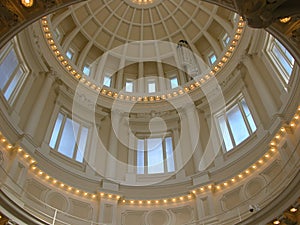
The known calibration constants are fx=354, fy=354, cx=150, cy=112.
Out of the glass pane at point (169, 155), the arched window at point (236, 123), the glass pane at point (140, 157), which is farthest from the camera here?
the glass pane at point (140, 157)

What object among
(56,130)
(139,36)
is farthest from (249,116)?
(139,36)

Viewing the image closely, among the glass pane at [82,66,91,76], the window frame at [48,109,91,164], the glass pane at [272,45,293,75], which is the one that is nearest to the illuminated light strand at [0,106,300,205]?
the window frame at [48,109,91,164]

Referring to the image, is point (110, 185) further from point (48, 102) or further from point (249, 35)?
point (249, 35)

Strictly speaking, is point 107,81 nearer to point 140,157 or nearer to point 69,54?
point 69,54

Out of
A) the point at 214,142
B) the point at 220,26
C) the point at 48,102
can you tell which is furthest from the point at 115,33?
the point at 214,142

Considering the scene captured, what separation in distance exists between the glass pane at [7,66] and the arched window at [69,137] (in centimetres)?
408

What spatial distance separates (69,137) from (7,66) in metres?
5.44

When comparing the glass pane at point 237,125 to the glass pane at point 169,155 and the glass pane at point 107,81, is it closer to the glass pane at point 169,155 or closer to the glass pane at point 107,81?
the glass pane at point 169,155

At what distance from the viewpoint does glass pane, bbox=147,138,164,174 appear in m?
21.1

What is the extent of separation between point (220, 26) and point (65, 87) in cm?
1208

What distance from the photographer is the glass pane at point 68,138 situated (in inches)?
782

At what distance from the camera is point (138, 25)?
2920 cm

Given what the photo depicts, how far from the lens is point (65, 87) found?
872 inches

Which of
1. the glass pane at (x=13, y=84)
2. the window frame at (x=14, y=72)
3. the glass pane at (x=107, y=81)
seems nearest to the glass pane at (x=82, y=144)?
the window frame at (x=14, y=72)
